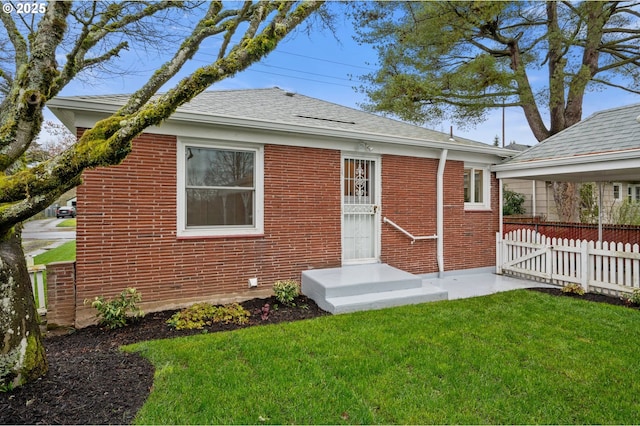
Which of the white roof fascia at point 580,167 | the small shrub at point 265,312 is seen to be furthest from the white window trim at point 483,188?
the small shrub at point 265,312

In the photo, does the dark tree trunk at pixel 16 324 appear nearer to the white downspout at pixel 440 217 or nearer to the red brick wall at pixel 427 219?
the red brick wall at pixel 427 219

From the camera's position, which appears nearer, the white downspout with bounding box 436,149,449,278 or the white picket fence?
the white picket fence

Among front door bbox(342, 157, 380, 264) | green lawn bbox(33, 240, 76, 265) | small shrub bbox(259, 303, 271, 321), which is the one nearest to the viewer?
small shrub bbox(259, 303, 271, 321)

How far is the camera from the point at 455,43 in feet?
35.3

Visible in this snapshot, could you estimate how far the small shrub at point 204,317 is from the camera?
15.9 feet

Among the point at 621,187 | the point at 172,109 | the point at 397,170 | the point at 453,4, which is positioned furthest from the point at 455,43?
the point at 621,187

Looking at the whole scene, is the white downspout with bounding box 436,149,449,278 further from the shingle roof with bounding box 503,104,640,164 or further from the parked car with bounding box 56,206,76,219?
the parked car with bounding box 56,206,76,219

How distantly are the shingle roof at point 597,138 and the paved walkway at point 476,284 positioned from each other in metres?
2.83

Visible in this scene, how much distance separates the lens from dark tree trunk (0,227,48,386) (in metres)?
2.73

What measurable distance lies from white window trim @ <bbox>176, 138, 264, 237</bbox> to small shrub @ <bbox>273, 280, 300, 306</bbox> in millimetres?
999

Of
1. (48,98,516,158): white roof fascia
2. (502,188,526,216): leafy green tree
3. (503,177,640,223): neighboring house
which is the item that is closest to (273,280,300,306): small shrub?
(48,98,516,158): white roof fascia

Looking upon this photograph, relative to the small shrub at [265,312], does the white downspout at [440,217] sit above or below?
above

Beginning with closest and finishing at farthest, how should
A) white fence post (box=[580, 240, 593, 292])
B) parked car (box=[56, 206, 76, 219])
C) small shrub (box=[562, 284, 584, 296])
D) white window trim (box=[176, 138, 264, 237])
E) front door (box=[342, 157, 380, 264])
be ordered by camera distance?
white window trim (box=[176, 138, 264, 237]), small shrub (box=[562, 284, 584, 296]), white fence post (box=[580, 240, 593, 292]), front door (box=[342, 157, 380, 264]), parked car (box=[56, 206, 76, 219])

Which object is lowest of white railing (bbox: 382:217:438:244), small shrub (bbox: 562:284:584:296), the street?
small shrub (bbox: 562:284:584:296)
